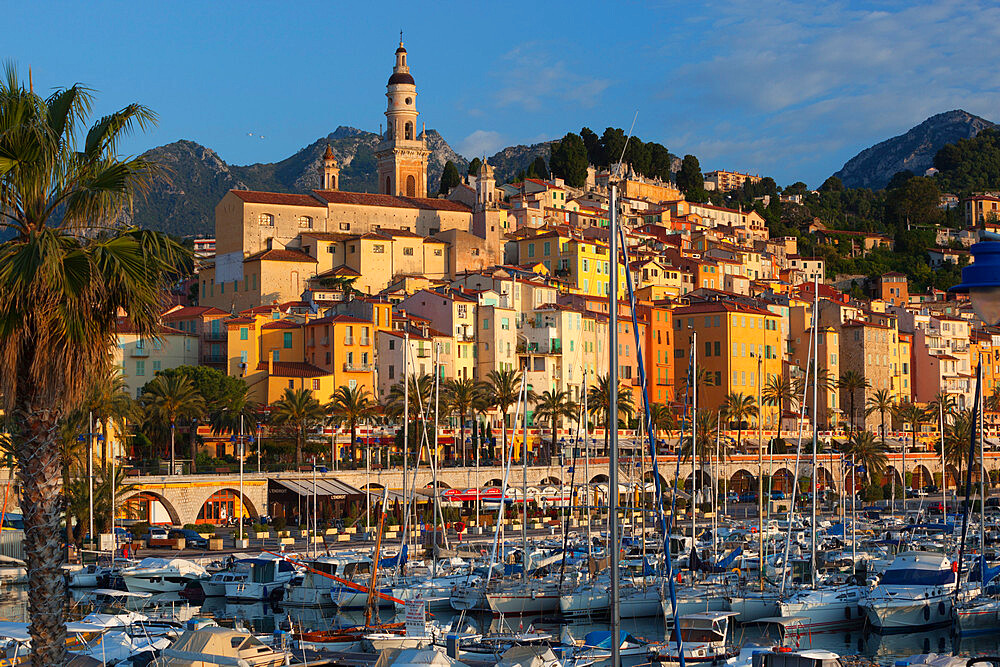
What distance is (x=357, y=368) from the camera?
85.4 metres

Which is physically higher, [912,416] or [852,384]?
[852,384]

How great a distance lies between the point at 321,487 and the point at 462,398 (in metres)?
12.6

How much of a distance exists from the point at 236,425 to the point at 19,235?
62.9 metres

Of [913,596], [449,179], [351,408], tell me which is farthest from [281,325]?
[449,179]

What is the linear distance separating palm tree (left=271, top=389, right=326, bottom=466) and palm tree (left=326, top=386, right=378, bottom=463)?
120 cm

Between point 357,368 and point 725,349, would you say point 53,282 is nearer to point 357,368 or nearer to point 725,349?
point 357,368

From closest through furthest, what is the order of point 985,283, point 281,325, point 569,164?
point 985,283
point 281,325
point 569,164

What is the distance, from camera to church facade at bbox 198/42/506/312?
10450 centimetres

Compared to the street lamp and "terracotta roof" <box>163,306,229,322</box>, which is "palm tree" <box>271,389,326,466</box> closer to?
"terracotta roof" <box>163,306,229,322</box>

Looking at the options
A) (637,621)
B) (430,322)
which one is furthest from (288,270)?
(637,621)

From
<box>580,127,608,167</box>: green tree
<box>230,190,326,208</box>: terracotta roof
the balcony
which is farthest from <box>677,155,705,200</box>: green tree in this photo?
the balcony

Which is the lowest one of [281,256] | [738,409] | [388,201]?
[738,409]

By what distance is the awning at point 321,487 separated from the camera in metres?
68.0

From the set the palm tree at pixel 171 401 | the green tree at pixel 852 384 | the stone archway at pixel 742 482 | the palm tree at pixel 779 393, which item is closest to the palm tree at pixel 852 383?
the green tree at pixel 852 384
